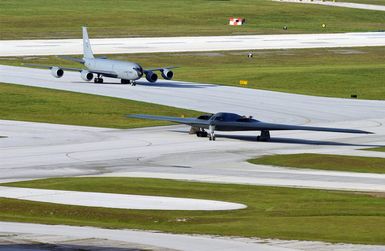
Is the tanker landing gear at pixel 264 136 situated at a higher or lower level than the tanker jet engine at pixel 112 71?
lower

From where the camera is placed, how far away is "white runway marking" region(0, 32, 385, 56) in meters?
143

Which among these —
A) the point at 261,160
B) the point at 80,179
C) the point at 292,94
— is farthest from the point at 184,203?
the point at 292,94

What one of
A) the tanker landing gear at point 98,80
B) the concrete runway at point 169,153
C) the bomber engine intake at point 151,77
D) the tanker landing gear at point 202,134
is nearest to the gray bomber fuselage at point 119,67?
the tanker landing gear at point 98,80

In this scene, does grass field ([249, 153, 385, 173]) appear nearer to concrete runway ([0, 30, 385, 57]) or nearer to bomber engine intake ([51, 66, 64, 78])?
bomber engine intake ([51, 66, 64, 78])

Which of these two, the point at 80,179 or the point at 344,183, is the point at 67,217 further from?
the point at 344,183

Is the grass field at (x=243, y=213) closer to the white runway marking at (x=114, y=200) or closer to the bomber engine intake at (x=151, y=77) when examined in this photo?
the white runway marking at (x=114, y=200)

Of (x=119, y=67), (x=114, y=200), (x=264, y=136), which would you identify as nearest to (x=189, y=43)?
(x=119, y=67)

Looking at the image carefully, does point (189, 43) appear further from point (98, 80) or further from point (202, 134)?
point (202, 134)

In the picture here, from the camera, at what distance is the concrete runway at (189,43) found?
143375 mm

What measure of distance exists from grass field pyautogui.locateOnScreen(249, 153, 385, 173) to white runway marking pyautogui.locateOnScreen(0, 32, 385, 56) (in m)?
74.6

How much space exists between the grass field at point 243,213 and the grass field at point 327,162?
34.2ft

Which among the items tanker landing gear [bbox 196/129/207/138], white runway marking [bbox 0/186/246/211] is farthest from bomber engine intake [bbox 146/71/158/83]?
white runway marking [bbox 0/186/246/211]

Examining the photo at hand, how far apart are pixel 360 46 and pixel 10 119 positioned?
81400 millimetres

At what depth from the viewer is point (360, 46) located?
519 ft
